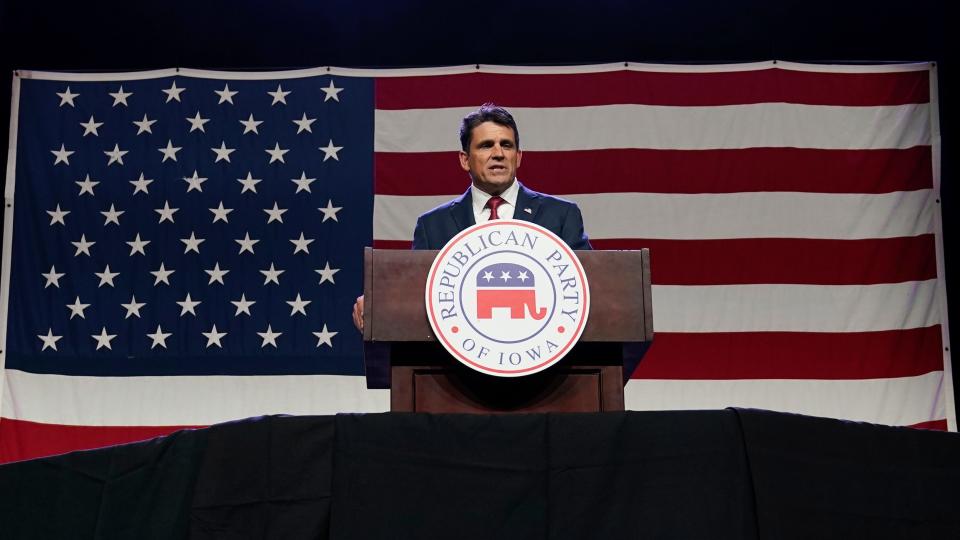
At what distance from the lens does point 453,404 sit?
1.81 m

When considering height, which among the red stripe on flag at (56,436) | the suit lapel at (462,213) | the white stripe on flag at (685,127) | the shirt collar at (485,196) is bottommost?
the red stripe on flag at (56,436)

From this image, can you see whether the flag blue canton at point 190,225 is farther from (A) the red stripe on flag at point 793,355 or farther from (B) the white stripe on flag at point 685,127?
(A) the red stripe on flag at point 793,355

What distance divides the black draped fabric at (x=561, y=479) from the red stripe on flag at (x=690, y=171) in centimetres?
300

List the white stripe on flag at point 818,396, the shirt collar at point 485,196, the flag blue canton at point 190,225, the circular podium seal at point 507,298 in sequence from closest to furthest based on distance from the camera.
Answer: the circular podium seal at point 507,298 → the shirt collar at point 485,196 → the white stripe on flag at point 818,396 → the flag blue canton at point 190,225

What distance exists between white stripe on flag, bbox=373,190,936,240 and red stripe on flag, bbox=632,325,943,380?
44cm

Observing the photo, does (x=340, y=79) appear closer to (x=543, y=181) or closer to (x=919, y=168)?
(x=543, y=181)

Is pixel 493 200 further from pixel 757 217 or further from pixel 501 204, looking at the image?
pixel 757 217

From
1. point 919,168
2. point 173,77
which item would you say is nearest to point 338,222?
point 173,77

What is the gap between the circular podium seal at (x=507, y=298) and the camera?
1696 millimetres

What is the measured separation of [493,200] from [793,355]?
2.25 metres

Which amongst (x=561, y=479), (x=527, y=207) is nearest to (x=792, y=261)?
(x=527, y=207)

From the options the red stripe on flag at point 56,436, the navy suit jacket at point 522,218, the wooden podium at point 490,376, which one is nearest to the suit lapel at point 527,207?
the navy suit jacket at point 522,218

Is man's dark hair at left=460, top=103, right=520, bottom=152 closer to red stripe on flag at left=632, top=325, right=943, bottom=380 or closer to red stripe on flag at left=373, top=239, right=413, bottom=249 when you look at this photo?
red stripe on flag at left=373, top=239, right=413, bottom=249

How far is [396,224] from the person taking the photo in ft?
14.7
